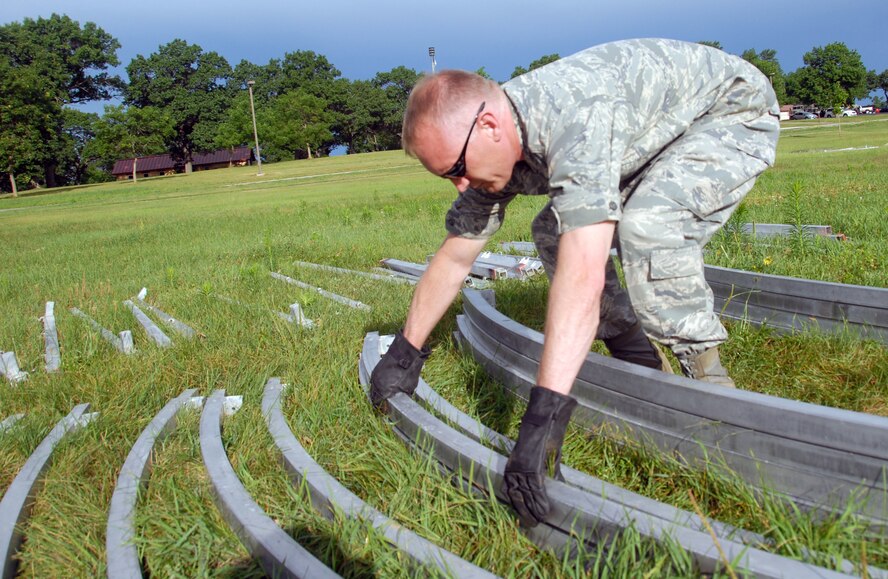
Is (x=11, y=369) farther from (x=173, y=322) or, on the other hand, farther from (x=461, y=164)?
(x=461, y=164)

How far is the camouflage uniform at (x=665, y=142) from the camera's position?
2.36m

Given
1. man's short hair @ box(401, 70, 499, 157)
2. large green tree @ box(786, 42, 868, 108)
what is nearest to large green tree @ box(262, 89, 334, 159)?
large green tree @ box(786, 42, 868, 108)

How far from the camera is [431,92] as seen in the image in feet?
7.64

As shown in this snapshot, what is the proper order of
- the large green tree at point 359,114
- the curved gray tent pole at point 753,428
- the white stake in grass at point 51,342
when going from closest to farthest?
the curved gray tent pole at point 753,428, the white stake in grass at point 51,342, the large green tree at point 359,114

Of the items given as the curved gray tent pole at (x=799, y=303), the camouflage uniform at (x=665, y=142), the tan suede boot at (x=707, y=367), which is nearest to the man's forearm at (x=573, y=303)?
the camouflage uniform at (x=665, y=142)

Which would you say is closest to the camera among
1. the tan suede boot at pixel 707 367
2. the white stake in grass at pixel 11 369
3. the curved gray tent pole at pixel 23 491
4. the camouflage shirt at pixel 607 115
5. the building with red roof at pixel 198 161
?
the camouflage shirt at pixel 607 115

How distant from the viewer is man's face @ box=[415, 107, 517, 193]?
2.31m

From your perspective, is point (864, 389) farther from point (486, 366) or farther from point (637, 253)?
point (486, 366)

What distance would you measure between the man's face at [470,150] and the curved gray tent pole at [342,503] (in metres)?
1.10

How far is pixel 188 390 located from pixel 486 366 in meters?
1.43

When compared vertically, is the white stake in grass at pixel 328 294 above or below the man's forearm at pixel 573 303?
below

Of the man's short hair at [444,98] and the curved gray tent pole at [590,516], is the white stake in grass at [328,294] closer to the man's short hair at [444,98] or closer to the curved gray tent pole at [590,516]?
the curved gray tent pole at [590,516]

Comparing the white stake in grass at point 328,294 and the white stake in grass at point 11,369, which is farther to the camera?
the white stake in grass at point 328,294

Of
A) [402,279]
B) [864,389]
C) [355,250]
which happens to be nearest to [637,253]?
[864,389]
